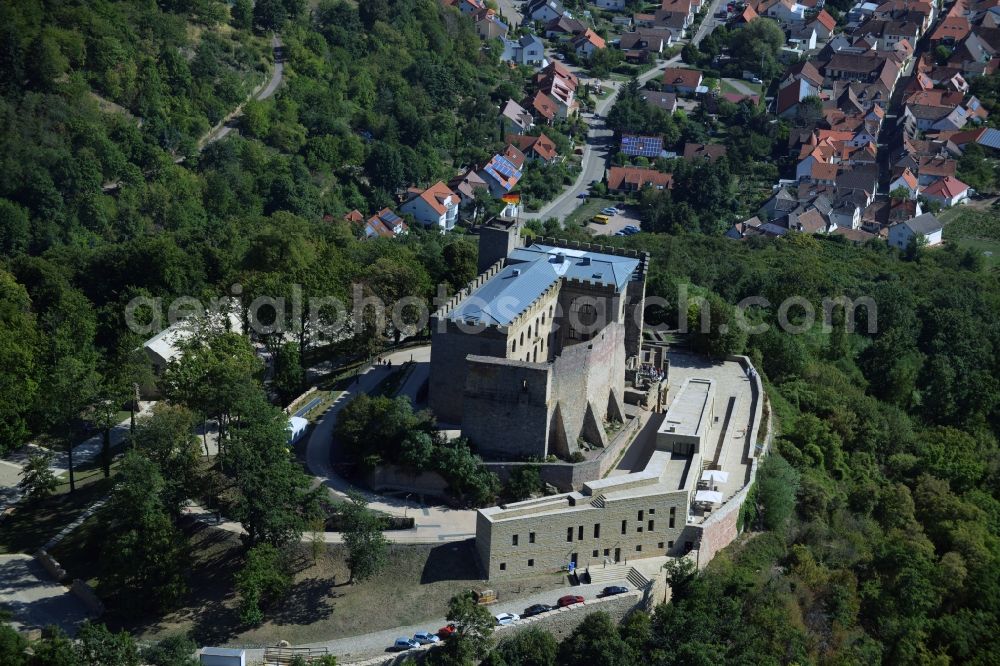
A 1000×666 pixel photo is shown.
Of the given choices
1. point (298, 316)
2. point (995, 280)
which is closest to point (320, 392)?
point (298, 316)

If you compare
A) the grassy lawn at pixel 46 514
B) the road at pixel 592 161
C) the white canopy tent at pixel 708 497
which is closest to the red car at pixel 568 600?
the white canopy tent at pixel 708 497

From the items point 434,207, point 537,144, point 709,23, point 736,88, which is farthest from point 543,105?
point 709,23

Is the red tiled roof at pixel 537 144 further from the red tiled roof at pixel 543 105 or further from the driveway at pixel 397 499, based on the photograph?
the driveway at pixel 397 499

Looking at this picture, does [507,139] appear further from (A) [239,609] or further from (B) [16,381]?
(A) [239,609]

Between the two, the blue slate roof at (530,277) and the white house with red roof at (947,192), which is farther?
the white house with red roof at (947,192)

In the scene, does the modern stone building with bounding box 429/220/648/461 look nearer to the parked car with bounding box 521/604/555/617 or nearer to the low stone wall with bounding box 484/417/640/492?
the low stone wall with bounding box 484/417/640/492

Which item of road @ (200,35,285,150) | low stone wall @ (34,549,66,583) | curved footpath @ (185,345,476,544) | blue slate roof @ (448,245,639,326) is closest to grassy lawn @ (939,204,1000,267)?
blue slate roof @ (448,245,639,326)

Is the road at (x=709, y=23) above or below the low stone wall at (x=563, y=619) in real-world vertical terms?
above
